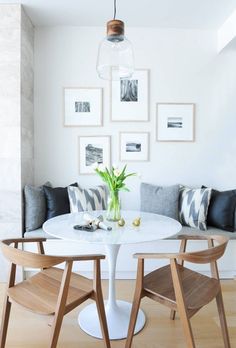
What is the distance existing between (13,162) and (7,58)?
3.22 ft

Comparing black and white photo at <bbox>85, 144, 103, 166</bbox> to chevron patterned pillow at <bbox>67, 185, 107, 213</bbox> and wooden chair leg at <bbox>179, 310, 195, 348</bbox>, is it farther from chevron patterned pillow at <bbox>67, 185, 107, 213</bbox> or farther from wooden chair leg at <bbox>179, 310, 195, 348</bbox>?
wooden chair leg at <bbox>179, 310, 195, 348</bbox>

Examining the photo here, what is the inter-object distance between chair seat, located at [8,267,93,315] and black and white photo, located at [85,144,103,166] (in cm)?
150

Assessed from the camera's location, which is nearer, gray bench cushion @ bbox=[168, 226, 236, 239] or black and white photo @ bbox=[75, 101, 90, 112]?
gray bench cushion @ bbox=[168, 226, 236, 239]

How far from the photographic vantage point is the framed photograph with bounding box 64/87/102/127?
2.88 m

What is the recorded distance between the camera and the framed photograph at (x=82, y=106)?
288 cm

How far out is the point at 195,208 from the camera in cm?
259

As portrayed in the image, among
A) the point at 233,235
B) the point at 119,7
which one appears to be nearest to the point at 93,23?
the point at 119,7

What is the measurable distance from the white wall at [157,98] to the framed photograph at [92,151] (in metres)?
0.06

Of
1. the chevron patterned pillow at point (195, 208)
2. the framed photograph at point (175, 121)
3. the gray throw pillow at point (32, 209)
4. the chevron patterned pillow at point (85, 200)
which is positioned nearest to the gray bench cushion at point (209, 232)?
the chevron patterned pillow at point (195, 208)

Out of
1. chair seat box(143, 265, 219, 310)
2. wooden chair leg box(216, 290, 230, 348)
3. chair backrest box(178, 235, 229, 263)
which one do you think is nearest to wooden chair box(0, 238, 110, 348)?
chair seat box(143, 265, 219, 310)

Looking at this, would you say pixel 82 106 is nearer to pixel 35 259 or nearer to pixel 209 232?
pixel 209 232

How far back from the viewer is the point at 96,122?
2906mm

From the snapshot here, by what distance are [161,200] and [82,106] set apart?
1.35m

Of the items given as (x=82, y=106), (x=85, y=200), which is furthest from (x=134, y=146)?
(x=85, y=200)
